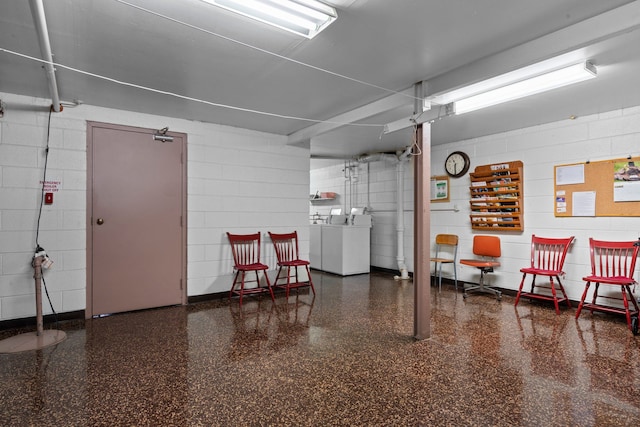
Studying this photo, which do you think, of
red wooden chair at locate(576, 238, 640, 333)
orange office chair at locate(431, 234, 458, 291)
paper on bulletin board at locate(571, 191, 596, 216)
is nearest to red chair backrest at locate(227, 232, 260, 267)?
orange office chair at locate(431, 234, 458, 291)

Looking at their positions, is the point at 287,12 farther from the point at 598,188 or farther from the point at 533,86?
the point at 598,188

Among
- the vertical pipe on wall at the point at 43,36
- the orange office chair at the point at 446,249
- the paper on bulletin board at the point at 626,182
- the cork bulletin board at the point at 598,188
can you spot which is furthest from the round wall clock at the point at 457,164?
the vertical pipe on wall at the point at 43,36

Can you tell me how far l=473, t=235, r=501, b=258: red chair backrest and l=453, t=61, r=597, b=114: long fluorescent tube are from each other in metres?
2.55

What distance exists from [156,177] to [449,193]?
14.7 feet

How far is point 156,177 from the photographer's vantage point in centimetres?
429

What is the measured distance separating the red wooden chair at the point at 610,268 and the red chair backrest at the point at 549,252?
1.02ft

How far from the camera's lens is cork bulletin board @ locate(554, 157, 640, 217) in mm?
3883

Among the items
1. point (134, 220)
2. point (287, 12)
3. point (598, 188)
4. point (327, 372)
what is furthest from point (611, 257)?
point (134, 220)

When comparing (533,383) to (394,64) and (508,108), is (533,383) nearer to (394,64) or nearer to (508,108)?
(394,64)

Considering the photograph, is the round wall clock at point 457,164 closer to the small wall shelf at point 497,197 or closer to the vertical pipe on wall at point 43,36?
the small wall shelf at point 497,197

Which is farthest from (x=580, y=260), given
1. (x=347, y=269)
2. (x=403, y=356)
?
(x=347, y=269)

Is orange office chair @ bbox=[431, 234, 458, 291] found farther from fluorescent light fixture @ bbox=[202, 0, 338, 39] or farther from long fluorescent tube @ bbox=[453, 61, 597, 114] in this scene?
fluorescent light fixture @ bbox=[202, 0, 338, 39]

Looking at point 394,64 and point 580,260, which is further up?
point 394,64

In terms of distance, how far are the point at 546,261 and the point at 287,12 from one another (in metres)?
4.51
